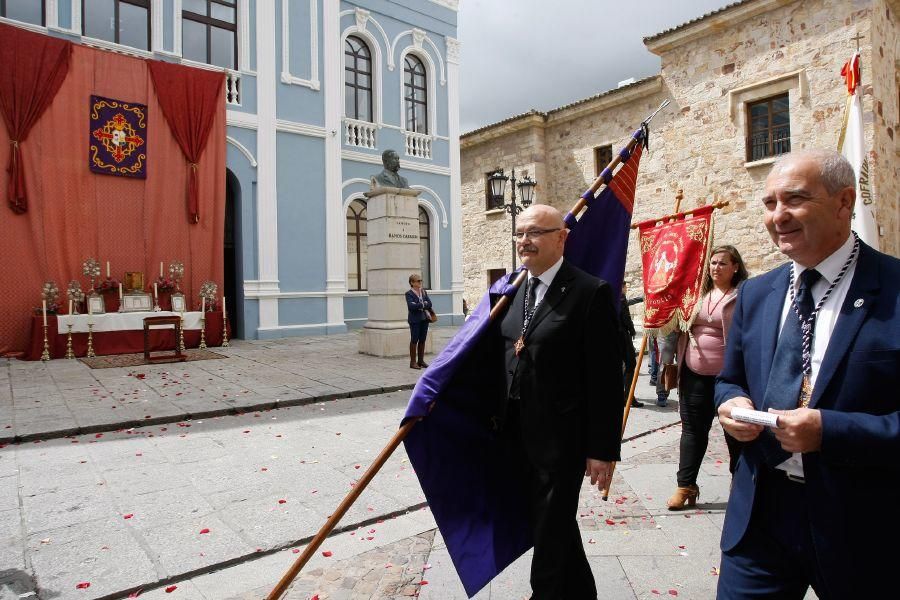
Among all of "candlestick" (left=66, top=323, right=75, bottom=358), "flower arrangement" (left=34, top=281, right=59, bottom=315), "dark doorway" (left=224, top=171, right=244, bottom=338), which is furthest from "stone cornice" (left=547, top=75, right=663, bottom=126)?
"candlestick" (left=66, top=323, right=75, bottom=358)

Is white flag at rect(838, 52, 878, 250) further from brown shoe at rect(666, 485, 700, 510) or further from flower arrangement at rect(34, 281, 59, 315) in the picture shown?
flower arrangement at rect(34, 281, 59, 315)

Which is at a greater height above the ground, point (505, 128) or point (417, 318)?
point (505, 128)

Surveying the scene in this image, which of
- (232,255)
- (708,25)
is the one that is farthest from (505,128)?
(232,255)

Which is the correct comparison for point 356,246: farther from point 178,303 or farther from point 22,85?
point 22,85

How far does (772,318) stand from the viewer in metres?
1.76

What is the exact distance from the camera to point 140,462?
16.0 feet

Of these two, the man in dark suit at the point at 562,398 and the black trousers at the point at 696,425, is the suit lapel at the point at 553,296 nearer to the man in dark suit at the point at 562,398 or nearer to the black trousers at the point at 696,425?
the man in dark suit at the point at 562,398

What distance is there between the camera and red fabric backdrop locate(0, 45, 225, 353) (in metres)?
11.1

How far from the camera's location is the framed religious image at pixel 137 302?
11547 mm

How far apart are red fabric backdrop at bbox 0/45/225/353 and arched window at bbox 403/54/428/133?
6332 mm

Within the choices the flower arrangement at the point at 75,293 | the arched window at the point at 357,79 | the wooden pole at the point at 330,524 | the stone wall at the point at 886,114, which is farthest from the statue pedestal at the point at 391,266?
the stone wall at the point at 886,114

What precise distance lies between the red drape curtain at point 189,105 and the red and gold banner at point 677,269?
36.9 feet

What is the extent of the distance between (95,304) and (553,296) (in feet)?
38.0

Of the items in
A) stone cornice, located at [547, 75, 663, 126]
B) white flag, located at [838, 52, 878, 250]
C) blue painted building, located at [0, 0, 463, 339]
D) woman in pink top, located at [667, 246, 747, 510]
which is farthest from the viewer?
stone cornice, located at [547, 75, 663, 126]
